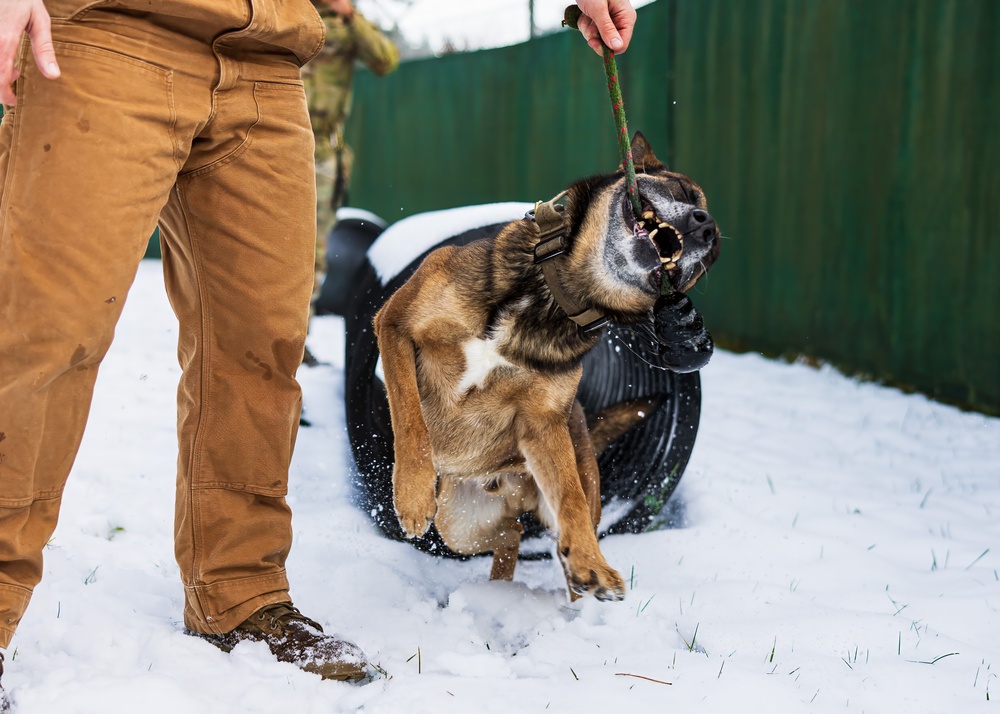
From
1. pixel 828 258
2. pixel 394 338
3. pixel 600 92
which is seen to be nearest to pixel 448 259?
pixel 394 338

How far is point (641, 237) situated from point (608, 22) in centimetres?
59

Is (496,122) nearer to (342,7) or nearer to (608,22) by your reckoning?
(342,7)

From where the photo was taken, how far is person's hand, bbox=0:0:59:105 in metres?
1.40

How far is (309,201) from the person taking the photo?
2.07 meters

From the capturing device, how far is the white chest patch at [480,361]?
8.50 feet

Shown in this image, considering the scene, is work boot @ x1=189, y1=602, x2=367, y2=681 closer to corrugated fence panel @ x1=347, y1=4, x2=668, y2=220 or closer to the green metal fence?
the green metal fence

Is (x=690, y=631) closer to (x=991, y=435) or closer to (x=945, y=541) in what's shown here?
(x=945, y=541)

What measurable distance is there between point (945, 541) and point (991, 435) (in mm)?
1746

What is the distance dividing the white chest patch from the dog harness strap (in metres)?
0.23

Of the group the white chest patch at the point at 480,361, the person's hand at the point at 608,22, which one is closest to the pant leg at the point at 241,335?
the white chest patch at the point at 480,361

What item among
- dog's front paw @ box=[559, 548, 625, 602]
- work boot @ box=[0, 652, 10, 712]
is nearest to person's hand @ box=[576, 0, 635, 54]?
dog's front paw @ box=[559, 548, 625, 602]

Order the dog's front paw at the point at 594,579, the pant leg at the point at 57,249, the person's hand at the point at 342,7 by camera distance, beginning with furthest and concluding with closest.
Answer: the person's hand at the point at 342,7, the dog's front paw at the point at 594,579, the pant leg at the point at 57,249

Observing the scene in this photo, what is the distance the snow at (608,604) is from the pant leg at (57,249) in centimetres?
39

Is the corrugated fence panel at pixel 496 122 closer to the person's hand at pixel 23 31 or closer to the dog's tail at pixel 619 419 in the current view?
the dog's tail at pixel 619 419
